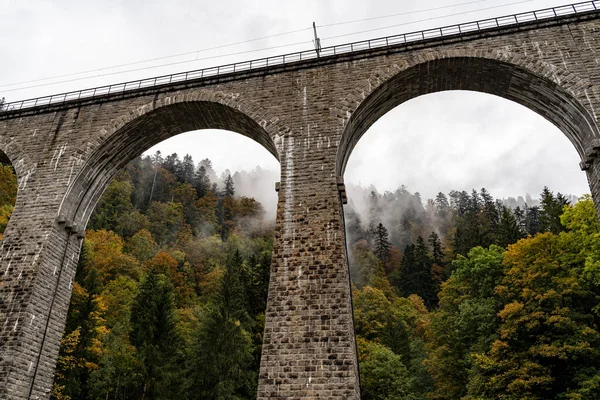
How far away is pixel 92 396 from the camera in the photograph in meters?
23.0

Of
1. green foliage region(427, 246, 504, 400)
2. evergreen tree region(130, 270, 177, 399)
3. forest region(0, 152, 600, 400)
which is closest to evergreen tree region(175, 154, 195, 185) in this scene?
forest region(0, 152, 600, 400)

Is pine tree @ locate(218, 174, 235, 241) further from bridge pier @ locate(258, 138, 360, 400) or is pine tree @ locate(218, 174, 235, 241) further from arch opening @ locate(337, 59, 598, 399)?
bridge pier @ locate(258, 138, 360, 400)

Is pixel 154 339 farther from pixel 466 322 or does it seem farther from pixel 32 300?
pixel 466 322

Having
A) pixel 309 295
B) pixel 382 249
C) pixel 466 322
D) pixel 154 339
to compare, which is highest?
pixel 382 249

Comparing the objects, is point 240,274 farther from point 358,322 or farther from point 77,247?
point 77,247

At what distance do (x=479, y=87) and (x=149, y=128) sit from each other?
9.71 metres

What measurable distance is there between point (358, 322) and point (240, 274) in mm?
12995

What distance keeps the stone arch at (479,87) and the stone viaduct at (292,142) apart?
0.13ft

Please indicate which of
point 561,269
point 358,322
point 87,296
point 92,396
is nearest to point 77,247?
point 87,296

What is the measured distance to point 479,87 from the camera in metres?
12.9

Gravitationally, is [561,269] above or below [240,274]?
below

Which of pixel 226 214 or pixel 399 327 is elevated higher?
pixel 226 214

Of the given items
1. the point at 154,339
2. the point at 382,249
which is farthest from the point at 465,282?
the point at 382,249

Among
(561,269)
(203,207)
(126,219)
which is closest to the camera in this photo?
(561,269)
